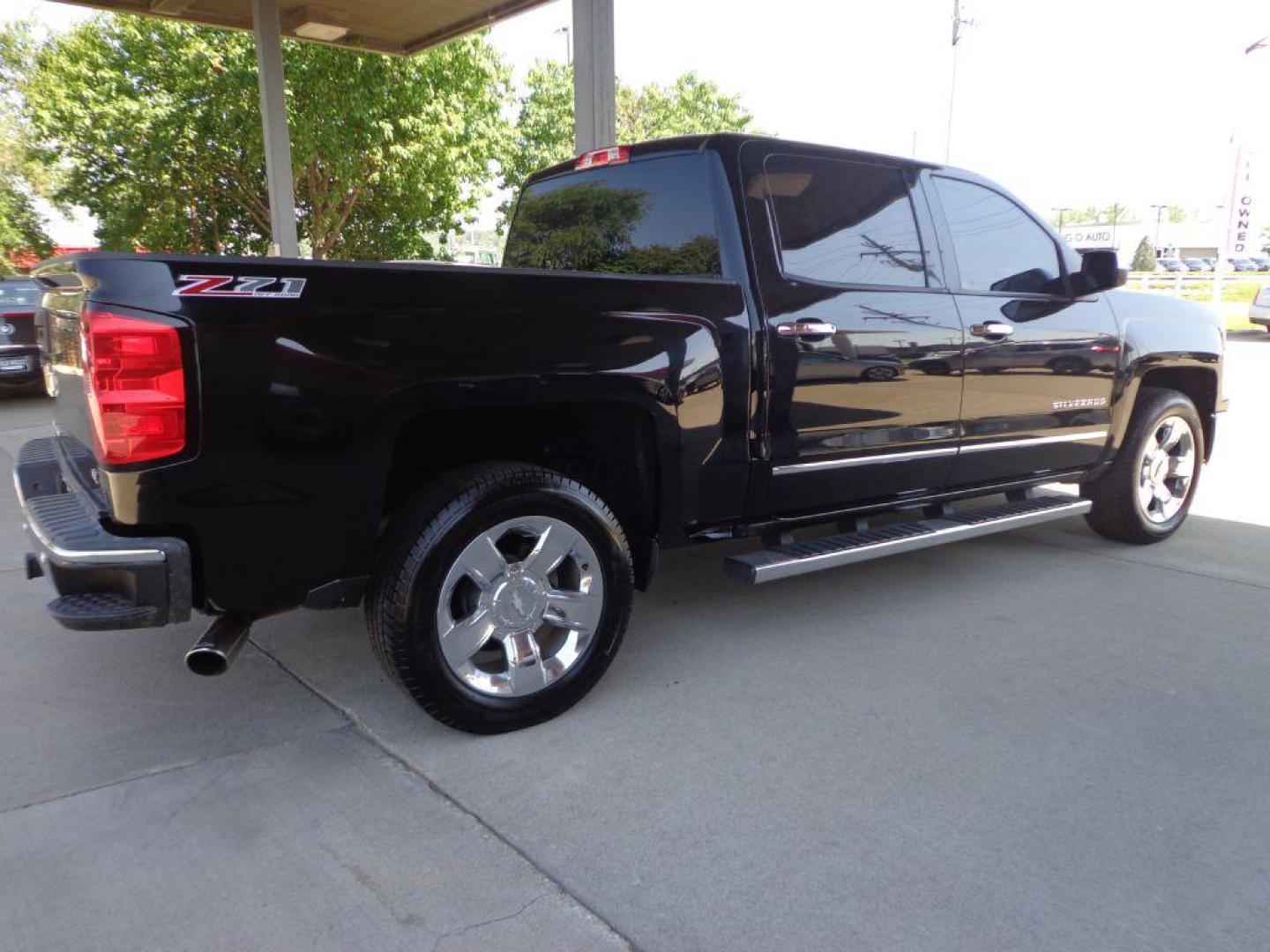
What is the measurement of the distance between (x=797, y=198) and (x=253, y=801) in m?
2.87

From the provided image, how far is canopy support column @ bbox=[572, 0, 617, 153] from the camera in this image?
23.2 ft

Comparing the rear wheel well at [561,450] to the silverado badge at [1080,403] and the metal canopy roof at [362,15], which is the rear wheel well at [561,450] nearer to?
the silverado badge at [1080,403]

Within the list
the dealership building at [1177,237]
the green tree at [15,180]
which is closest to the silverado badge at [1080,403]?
the green tree at [15,180]

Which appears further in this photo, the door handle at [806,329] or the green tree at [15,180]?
the green tree at [15,180]

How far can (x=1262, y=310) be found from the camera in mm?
19016

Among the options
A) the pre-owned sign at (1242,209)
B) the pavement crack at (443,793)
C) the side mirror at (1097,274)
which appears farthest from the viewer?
the pre-owned sign at (1242,209)

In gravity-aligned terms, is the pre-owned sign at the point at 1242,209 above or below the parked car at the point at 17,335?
above

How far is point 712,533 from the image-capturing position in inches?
141

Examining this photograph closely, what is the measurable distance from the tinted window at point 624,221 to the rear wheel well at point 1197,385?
3.15m

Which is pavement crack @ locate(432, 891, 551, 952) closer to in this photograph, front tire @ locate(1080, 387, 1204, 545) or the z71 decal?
the z71 decal

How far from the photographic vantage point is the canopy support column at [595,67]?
7.07 metres

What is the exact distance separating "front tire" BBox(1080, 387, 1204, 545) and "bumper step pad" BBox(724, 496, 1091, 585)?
0.50 m

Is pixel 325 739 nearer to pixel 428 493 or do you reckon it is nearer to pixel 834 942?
pixel 428 493

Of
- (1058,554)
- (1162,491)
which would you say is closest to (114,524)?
(1058,554)
